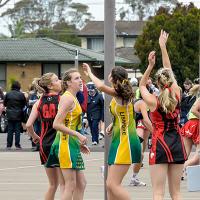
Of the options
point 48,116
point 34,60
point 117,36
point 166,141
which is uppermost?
point 117,36

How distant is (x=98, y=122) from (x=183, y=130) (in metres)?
11.2

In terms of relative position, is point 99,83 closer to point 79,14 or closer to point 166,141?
point 166,141

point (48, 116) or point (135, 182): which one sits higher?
point (48, 116)

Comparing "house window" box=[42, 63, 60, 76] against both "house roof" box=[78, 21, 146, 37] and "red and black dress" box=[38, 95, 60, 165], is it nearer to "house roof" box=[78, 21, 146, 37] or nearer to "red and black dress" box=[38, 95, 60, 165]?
"house roof" box=[78, 21, 146, 37]

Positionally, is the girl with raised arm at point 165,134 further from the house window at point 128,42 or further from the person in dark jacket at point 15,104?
the house window at point 128,42

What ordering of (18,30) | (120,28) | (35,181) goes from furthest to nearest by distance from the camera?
(120,28) → (18,30) → (35,181)

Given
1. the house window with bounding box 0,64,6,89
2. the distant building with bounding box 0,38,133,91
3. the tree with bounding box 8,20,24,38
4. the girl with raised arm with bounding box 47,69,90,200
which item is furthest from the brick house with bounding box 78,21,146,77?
the girl with raised arm with bounding box 47,69,90,200

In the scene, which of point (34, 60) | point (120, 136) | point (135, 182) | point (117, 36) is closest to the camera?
point (120, 136)

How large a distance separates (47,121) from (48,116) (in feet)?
0.22

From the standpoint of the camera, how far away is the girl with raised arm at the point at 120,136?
37.6 feet

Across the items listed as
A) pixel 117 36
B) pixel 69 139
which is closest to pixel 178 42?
pixel 117 36

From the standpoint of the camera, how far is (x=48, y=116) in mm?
12312

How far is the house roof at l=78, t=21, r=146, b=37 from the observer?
108375 millimetres

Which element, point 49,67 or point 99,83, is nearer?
point 99,83
